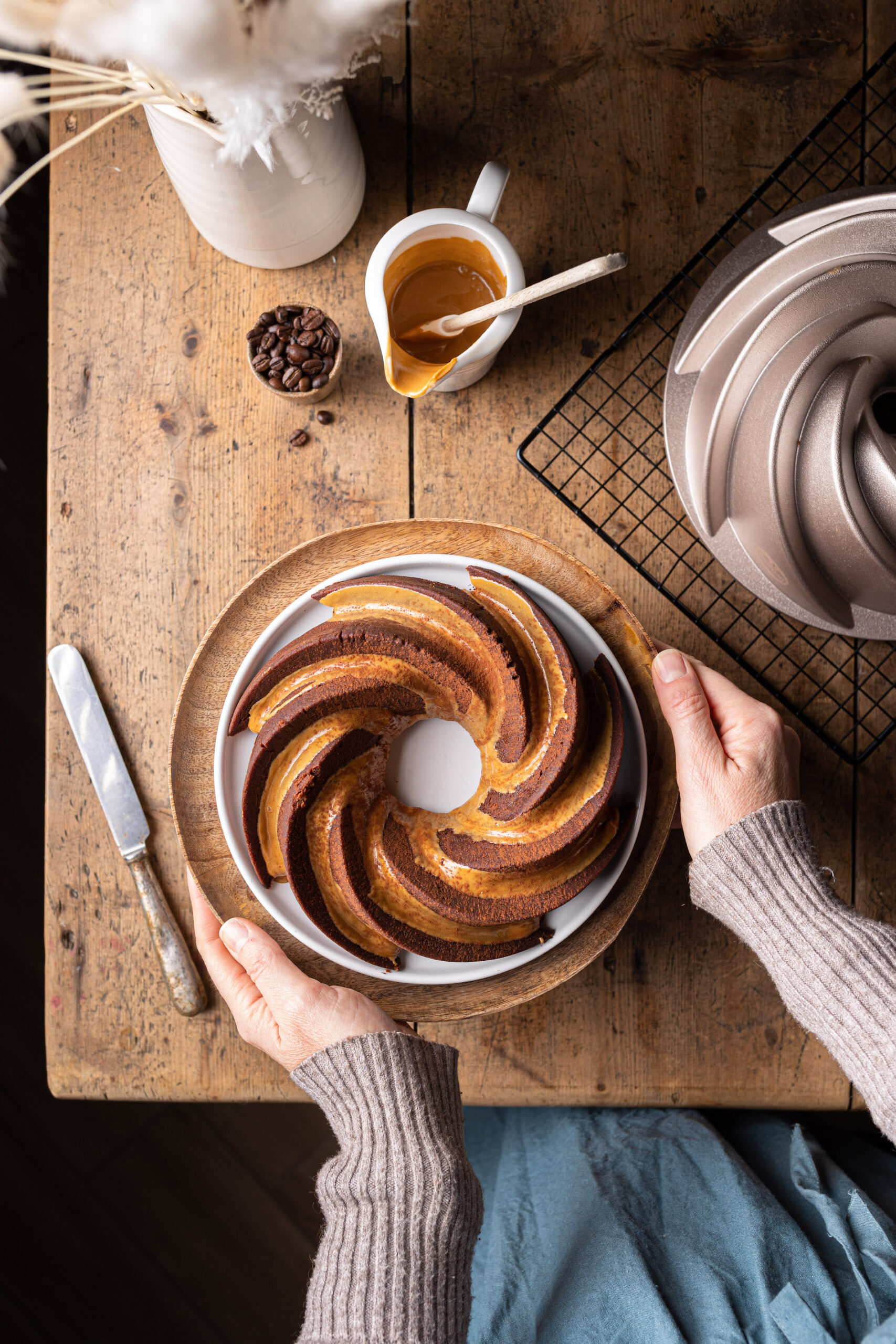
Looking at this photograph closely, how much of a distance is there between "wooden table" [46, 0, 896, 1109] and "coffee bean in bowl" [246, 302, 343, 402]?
0.31ft

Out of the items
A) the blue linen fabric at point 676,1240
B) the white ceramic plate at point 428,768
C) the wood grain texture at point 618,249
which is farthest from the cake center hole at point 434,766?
the blue linen fabric at point 676,1240

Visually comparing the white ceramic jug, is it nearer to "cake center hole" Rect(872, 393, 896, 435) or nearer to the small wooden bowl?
the small wooden bowl

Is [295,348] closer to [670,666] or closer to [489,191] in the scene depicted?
[489,191]

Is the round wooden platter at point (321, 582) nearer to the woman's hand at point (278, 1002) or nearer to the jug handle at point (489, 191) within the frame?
the woman's hand at point (278, 1002)

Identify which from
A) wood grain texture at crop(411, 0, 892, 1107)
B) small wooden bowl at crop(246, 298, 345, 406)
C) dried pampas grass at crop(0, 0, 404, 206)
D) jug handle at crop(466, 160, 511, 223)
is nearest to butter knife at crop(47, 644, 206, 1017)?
wood grain texture at crop(411, 0, 892, 1107)

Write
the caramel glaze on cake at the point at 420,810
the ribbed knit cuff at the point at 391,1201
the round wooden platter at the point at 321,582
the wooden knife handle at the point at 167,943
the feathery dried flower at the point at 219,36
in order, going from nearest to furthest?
the feathery dried flower at the point at 219,36
the ribbed knit cuff at the point at 391,1201
the caramel glaze on cake at the point at 420,810
the round wooden platter at the point at 321,582
the wooden knife handle at the point at 167,943

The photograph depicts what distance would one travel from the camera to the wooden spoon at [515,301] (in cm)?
102

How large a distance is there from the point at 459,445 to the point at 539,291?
31cm

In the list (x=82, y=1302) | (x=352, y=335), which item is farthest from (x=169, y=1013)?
(x=82, y=1302)

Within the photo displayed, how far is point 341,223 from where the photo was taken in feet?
4.25

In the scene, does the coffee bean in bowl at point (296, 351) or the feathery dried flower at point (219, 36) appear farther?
the coffee bean in bowl at point (296, 351)

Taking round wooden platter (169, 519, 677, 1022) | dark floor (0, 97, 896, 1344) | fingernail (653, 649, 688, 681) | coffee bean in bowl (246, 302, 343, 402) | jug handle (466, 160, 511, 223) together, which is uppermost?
jug handle (466, 160, 511, 223)

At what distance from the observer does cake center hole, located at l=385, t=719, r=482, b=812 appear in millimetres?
1208

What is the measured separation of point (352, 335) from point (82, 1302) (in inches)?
90.1
